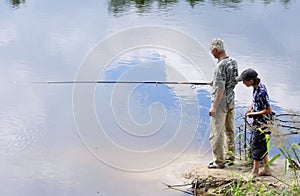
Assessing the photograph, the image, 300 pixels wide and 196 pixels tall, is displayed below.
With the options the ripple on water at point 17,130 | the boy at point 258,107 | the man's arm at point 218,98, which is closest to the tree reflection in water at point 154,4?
the ripple on water at point 17,130

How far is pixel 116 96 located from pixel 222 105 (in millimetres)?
2668

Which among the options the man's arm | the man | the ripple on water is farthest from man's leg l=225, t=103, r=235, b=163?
the ripple on water

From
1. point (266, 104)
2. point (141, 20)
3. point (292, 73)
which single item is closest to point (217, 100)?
point (266, 104)

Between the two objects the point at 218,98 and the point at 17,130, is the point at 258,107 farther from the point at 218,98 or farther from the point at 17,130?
the point at 17,130

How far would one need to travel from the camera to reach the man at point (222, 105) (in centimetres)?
421

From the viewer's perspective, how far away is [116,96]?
267 inches

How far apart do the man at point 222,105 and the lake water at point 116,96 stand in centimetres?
50

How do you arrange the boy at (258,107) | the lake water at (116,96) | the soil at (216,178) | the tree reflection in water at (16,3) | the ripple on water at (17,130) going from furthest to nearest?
the tree reflection in water at (16,3) → the ripple on water at (17,130) → the lake water at (116,96) → the soil at (216,178) → the boy at (258,107)

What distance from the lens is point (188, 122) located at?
600 cm

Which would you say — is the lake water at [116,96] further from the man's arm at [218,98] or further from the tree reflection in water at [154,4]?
the tree reflection in water at [154,4]

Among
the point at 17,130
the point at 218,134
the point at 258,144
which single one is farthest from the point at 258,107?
the point at 17,130

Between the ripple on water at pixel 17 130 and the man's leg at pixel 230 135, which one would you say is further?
the ripple on water at pixel 17 130

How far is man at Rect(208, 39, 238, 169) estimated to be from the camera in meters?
4.21

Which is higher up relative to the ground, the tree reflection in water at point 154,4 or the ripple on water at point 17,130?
A: the ripple on water at point 17,130
